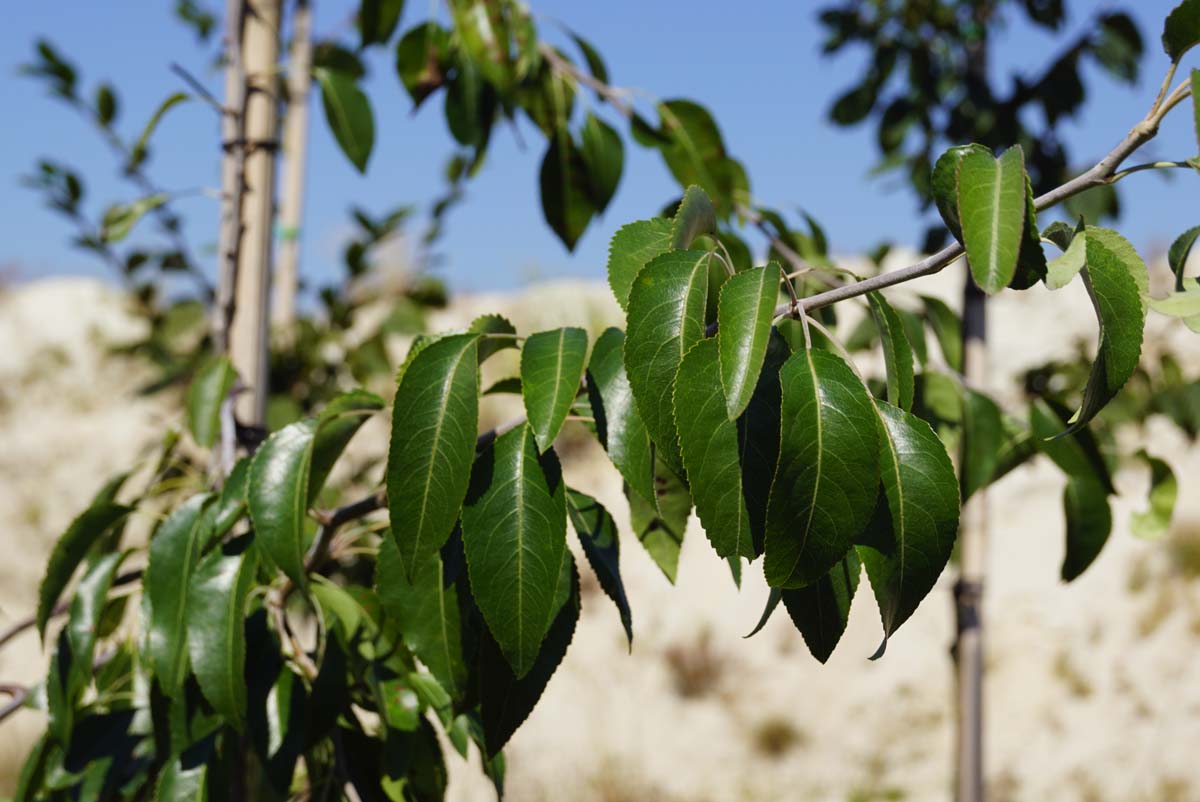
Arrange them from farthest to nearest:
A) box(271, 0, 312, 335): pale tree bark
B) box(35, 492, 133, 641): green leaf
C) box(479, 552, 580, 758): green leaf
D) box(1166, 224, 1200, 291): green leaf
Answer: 1. box(271, 0, 312, 335): pale tree bark
2. box(35, 492, 133, 641): green leaf
3. box(479, 552, 580, 758): green leaf
4. box(1166, 224, 1200, 291): green leaf

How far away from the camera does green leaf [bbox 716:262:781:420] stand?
485mm

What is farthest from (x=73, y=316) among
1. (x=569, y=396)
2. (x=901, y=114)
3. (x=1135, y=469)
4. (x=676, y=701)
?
(x=569, y=396)

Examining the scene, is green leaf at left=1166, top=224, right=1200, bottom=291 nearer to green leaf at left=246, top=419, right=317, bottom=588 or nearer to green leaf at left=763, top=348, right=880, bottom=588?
green leaf at left=763, top=348, right=880, bottom=588

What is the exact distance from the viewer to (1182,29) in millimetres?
517

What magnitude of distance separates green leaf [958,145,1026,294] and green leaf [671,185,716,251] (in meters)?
0.16

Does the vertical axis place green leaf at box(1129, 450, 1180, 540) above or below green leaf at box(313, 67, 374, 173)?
below

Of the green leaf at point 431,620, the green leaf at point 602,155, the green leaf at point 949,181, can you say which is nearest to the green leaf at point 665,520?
the green leaf at point 431,620

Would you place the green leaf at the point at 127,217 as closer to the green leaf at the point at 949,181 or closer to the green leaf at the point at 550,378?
the green leaf at the point at 550,378

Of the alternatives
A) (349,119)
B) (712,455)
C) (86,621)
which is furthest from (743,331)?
(349,119)

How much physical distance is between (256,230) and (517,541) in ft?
2.74

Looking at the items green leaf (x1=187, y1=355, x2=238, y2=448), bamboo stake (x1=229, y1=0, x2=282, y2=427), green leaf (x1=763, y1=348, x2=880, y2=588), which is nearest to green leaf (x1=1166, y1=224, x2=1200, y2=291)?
green leaf (x1=763, y1=348, x2=880, y2=588)

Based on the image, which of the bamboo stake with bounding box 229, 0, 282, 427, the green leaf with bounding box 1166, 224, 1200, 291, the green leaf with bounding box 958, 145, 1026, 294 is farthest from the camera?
the bamboo stake with bounding box 229, 0, 282, 427

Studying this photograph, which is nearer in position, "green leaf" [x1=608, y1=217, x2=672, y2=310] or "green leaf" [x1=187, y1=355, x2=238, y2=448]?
"green leaf" [x1=608, y1=217, x2=672, y2=310]

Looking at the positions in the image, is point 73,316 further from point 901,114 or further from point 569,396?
point 569,396
